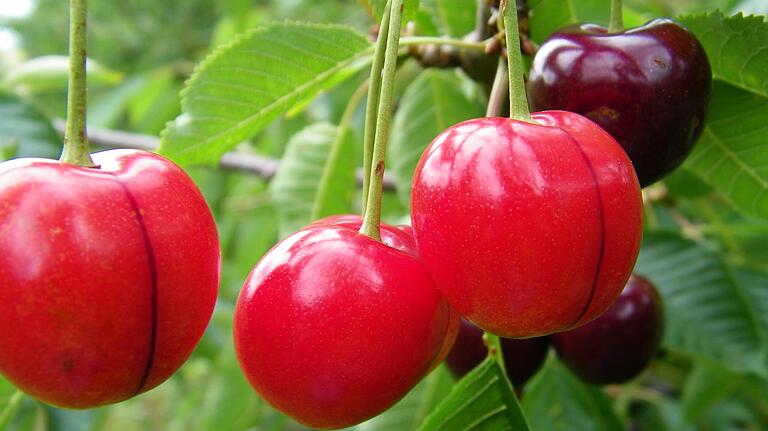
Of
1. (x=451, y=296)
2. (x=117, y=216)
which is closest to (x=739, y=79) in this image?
(x=451, y=296)

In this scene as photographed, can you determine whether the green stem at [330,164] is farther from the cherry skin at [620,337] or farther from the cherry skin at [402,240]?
the cherry skin at [402,240]

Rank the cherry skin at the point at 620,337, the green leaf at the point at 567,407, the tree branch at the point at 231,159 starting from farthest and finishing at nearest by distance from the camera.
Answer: the tree branch at the point at 231,159, the green leaf at the point at 567,407, the cherry skin at the point at 620,337

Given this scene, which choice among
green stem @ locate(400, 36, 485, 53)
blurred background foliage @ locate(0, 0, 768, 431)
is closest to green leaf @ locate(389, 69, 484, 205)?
blurred background foliage @ locate(0, 0, 768, 431)

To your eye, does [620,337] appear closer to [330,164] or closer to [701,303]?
Answer: [701,303]

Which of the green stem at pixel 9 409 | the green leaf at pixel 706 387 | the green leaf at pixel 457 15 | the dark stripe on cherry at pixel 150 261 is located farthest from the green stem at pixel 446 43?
the green leaf at pixel 706 387

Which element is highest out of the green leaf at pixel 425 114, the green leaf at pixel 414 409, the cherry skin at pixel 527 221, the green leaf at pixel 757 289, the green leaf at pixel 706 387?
the cherry skin at pixel 527 221

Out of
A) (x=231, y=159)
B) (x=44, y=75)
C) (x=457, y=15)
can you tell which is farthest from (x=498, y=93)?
(x=44, y=75)

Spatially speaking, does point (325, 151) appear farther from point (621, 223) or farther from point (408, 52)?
point (621, 223)
